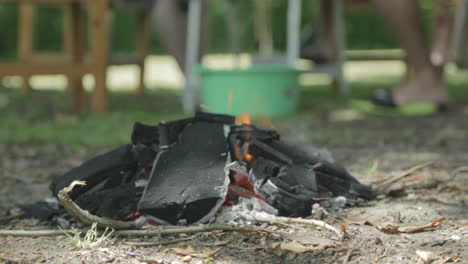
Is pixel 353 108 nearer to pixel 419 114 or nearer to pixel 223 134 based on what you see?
pixel 419 114

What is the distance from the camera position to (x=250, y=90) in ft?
13.7

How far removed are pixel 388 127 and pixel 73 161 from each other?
5.92 feet

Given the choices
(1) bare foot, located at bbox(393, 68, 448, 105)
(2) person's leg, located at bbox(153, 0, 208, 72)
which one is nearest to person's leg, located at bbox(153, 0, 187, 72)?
(2) person's leg, located at bbox(153, 0, 208, 72)

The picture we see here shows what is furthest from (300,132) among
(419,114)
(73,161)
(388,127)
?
(73,161)

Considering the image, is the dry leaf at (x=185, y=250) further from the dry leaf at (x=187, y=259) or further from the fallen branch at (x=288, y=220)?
the fallen branch at (x=288, y=220)

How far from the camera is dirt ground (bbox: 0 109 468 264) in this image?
153 centimetres

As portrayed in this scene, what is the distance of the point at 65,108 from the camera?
16.1 ft

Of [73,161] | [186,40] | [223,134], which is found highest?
[186,40]

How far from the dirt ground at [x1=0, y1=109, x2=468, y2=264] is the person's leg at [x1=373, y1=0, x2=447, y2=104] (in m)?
1.00

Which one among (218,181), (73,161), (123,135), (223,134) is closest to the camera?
(218,181)

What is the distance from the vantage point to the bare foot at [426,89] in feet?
13.5

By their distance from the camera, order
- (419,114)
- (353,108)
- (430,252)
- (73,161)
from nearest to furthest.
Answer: (430,252) → (73,161) → (419,114) → (353,108)

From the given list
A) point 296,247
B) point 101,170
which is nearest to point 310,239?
point 296,247

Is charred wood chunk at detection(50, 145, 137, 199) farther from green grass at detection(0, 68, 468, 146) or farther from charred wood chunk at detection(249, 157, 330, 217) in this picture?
green grass at detection(0, 68, 468, 146)
